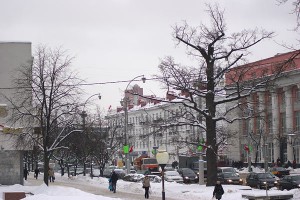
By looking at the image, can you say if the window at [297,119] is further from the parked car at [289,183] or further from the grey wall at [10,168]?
the grey wall at [10,168]

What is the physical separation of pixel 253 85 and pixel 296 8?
69.8ft

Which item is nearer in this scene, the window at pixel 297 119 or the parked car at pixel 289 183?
the parked car at pixel 289 183

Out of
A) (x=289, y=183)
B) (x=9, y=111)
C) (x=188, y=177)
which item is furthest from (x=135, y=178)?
(x=289, y=183)

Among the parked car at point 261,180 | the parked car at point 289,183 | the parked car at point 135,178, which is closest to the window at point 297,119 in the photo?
the parked car at point 135,178

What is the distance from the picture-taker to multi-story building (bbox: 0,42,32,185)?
41594 millimetres

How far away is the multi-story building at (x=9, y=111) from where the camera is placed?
41.6 metres

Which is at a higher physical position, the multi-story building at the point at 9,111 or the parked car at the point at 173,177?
the multi-story building at the point at 9,111

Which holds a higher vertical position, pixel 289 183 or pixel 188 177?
pixel 289 183

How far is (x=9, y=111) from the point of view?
42.3 m

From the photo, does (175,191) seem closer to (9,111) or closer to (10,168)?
(10,168)

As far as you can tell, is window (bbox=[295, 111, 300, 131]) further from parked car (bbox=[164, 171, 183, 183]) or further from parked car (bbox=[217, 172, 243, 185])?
parked car (bbox=[217, 172, 243, 185])

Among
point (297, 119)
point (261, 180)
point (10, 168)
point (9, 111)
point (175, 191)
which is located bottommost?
point (175, 191)

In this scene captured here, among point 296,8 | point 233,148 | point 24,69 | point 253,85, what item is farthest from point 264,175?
point 233,148

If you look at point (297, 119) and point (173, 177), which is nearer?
point (173, 177)
